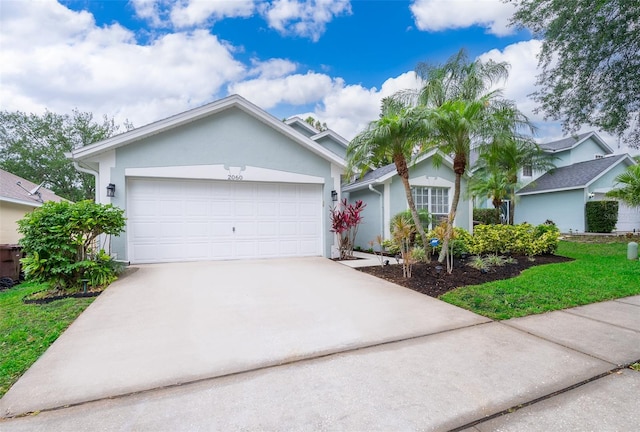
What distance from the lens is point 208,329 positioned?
3.99 m

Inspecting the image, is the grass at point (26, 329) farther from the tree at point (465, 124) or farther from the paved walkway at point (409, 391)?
the tree at point (465, 124)

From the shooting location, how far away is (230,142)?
9.27 m

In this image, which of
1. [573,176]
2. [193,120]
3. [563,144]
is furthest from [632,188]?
[193,120]

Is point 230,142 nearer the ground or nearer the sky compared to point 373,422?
nearer the sky

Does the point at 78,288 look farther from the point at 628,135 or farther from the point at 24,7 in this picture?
the point at 628,135

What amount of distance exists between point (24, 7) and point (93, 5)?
1.67 m

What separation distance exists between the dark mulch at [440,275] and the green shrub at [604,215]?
10807 millimetres

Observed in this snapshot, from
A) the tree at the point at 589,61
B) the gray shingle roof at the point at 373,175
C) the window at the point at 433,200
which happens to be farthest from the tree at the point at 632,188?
the gray shingle roof at the point at 373,175

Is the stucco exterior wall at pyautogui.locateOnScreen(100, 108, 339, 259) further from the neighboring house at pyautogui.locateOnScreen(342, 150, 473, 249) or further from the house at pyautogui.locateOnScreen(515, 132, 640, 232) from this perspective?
the house at pyautogui.locateOnScreen(515, 132, 640, 232)

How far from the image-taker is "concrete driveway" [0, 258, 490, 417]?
2791 mm

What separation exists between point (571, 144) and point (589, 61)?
15.7m

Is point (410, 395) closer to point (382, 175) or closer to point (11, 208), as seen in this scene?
point (382, 175)

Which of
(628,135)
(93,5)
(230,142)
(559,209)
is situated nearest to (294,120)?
(230,142)

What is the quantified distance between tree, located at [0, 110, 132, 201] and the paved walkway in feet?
95.6
